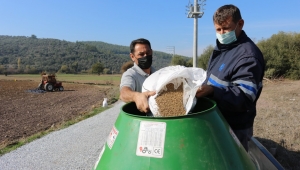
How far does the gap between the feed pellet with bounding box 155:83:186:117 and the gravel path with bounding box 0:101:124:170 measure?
4.40 meters

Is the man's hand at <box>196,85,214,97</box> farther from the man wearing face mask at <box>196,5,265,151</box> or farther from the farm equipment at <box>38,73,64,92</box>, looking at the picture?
the farm equipment at <box>38,73,64,92</box>

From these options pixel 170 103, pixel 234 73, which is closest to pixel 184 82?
pixel 170 103

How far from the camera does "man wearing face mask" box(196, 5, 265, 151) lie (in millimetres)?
1758

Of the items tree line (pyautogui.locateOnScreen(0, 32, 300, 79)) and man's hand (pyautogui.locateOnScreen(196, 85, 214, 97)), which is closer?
man's hand (pyautogui.locateOnScreen(196, 85, 214, 97))

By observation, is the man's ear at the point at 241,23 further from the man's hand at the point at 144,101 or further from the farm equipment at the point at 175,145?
the man's hand at the point at 144,101

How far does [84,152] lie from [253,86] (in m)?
5.46

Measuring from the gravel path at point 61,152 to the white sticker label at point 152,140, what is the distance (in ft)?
14.5

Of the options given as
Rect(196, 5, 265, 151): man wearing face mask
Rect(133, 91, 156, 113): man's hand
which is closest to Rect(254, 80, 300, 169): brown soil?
Rect(196, 5, 265, 151): man wearing face mask

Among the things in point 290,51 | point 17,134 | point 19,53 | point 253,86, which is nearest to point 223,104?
point 253,86

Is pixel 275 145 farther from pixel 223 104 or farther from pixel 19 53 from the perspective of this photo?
pixel 19 53

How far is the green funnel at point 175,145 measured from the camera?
4.53 ft

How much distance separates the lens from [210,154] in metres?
1.41

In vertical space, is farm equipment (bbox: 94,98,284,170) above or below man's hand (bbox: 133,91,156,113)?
below

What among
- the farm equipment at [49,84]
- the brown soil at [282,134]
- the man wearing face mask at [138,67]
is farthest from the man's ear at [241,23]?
the farm equipment at [49,84]
